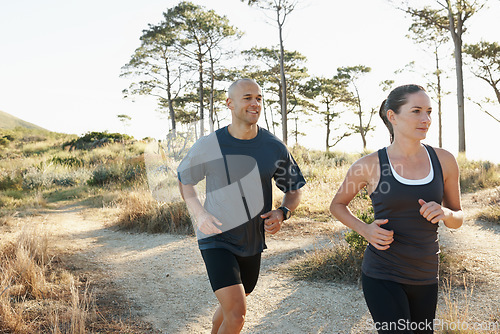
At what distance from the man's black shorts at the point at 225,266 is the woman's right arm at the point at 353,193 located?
74cm

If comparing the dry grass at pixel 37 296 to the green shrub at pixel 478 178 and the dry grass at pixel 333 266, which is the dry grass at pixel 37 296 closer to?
the dry grass at pixel 333 266

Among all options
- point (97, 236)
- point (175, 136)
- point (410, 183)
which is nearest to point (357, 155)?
point (175, 136)

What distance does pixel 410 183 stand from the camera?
2.14m

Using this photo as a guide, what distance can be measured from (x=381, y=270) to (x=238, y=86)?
1.59m

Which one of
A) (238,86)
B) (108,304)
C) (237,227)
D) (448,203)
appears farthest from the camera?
(108,304)

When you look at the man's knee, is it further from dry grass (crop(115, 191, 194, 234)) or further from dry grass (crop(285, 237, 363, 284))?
dry grass (crop(115, 191, 194, 234))

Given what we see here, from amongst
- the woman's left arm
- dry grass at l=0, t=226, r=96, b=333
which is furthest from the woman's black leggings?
dry grass at l=0, t=226, r=96, b=333

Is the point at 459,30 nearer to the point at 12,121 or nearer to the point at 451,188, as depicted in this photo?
the point at 451,188

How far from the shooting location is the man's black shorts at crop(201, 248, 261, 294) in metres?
2.54

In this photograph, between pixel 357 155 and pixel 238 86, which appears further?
pixel 357 155

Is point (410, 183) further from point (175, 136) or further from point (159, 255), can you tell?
point (175, 136)

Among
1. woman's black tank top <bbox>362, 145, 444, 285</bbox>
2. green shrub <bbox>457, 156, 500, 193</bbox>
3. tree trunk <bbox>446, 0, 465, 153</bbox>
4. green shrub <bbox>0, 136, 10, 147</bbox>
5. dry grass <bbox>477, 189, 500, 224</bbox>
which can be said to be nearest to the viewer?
woman's black tank top <bbox>362, 145, 444, 285</bbox>

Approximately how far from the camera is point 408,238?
2.14 metres

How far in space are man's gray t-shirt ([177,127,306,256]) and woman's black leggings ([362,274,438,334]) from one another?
2.91 ft
